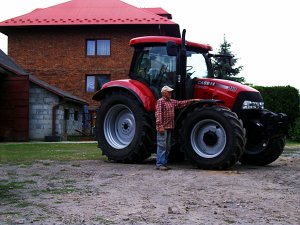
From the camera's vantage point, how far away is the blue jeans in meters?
9.34

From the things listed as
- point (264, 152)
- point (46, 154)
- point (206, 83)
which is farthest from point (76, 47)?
point (264, 152)

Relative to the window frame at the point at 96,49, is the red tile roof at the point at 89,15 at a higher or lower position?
higher

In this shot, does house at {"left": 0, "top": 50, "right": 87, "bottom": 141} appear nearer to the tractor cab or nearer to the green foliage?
the green foliage

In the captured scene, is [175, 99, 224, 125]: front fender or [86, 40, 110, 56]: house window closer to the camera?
[175, 99, 224, 125]: front fender

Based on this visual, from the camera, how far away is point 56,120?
27.3 meters

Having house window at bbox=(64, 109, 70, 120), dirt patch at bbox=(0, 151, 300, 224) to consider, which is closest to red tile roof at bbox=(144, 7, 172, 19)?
house window at bbox=(64, 109, 70, 120)

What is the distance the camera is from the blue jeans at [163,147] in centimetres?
934

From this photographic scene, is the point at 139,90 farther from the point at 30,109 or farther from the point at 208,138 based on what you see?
the point at 30,109

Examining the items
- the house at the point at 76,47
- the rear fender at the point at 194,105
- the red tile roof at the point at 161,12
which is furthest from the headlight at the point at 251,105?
the red tile roof at the point at 161,12

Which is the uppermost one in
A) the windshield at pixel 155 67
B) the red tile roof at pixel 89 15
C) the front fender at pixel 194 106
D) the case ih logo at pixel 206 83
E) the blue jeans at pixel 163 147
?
the red tile roof at pixel 89 15

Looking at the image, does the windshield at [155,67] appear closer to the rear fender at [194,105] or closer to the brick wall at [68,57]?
the rear fender at [194,105]

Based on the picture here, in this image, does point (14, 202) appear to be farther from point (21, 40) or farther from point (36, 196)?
point (21, 40)

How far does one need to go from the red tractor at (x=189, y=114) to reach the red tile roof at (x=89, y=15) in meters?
23.6

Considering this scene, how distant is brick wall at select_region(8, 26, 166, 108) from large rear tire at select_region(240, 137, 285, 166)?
25.3 meters
